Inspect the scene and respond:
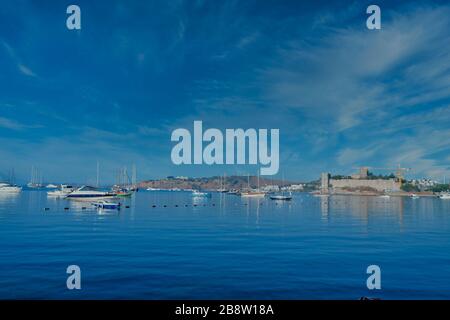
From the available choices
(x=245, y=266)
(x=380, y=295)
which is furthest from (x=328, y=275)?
(x=245, y=266)

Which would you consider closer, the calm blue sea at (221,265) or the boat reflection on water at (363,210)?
the calm blue sea at (221,265)

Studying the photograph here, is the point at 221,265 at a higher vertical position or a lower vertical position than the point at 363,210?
lower

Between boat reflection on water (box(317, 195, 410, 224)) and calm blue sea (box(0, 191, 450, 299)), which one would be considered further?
boat reflection on water (box(317, 195, 410, 224))

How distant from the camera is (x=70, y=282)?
41.9 feet

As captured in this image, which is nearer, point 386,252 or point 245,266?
point 245,266

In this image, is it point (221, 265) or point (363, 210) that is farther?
point (363, 210)

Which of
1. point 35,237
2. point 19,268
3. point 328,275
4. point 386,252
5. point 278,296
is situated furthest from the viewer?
point 35,237
